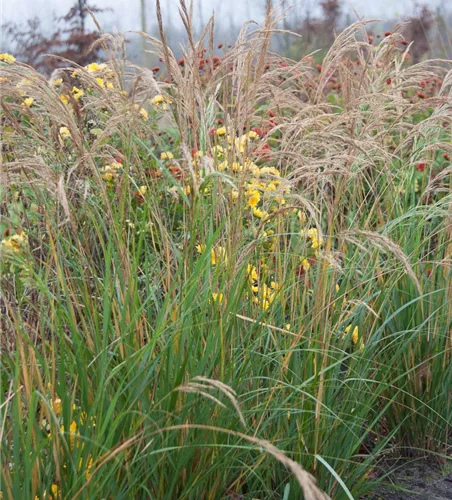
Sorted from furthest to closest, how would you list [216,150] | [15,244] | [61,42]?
[61,42] → [216,150] → [15,244]

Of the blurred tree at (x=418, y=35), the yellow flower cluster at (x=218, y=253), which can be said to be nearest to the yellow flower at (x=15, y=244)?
the yellow flower cluster at (x=218, y=253)

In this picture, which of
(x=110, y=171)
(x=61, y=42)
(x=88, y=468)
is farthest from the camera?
(x=61, y=42)

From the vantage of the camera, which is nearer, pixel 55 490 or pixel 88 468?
pixel 88 468

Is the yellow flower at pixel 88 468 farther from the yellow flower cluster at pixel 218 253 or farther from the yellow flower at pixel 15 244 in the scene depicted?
the yellow flower cluster at pixel 218 253

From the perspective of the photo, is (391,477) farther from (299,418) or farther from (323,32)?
(323,32)

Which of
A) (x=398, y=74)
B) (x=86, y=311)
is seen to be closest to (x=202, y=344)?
(x=86, y=311)

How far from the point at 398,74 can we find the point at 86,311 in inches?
66.1

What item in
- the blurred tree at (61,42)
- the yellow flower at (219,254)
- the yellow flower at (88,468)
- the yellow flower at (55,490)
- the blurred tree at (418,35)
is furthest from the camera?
the blurred tree at (418,35)

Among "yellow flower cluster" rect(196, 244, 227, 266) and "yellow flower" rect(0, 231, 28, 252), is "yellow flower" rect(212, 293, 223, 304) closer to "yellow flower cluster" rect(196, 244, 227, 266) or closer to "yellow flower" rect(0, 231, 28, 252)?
"yellow flower cluster" rect(196, 244, 227, 266)

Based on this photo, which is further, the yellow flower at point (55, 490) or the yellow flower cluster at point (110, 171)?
the yellow flower cluster at point (110, 171)

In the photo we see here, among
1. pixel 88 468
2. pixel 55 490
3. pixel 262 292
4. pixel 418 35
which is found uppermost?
pixel 418 35

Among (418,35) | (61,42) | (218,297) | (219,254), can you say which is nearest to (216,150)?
(219,254)

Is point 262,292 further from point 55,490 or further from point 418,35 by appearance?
point 418,35

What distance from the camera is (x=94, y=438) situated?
6.74 ft
